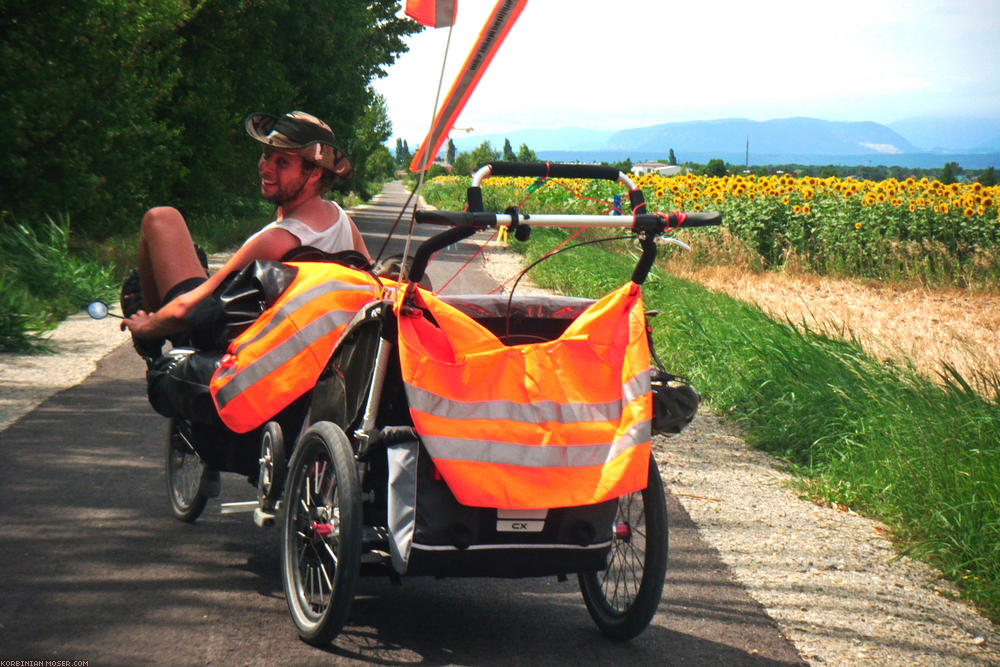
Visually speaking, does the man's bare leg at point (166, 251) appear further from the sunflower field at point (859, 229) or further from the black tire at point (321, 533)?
the sunflower field at point (859, 229)

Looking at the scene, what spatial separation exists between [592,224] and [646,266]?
36 cm

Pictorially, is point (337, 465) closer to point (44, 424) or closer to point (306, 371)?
point (306, 371)

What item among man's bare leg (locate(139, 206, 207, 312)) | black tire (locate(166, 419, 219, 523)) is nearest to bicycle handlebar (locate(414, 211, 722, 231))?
man's bare leg (locate(139, 206, 207, 312))

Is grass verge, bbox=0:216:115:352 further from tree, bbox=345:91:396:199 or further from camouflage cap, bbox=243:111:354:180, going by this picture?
tree, bbox=345:91:396:199

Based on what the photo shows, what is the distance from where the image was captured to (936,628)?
14.3 feet

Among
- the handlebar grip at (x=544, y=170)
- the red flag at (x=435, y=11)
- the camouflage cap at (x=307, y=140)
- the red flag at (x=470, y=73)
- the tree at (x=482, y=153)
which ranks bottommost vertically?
the tree at (x=482, y=153)

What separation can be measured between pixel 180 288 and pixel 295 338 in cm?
118

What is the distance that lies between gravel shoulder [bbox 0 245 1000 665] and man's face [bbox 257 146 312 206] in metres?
2.51

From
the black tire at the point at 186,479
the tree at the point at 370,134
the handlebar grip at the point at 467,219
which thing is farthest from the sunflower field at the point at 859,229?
the tree at the point at 370,134

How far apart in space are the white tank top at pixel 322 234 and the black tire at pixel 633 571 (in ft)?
5.31

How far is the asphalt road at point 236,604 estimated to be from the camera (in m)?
3.74

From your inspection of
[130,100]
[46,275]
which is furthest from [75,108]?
[46,275]

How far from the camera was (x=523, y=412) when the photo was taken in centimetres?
353

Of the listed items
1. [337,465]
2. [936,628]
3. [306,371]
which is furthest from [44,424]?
[936,628]
